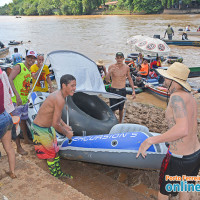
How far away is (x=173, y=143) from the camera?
2439 mm

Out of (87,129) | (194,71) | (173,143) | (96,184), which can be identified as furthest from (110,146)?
(194,71)

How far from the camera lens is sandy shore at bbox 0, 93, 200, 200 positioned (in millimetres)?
2789

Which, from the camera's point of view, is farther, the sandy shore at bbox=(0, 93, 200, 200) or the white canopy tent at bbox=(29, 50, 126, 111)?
the white canopy tent at bbox=(29, 50, 126, 111)

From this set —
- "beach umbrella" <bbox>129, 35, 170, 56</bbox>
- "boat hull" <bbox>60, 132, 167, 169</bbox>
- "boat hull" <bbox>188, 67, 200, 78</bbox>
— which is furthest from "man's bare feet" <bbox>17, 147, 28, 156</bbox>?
"boat hull" <bbox>188, 67, 200, 78</bbox>

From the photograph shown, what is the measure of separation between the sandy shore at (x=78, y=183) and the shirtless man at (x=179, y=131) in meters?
1.06

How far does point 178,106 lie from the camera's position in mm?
2219

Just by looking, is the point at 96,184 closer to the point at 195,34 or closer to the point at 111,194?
the point at 111,194

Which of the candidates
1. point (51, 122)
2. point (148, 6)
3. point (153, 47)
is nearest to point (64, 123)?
point (51, 122)

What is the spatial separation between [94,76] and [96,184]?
2.65m

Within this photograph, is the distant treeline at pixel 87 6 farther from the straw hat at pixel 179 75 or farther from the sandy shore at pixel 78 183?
the straw hat at pixel 179 75

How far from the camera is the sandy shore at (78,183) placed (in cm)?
279

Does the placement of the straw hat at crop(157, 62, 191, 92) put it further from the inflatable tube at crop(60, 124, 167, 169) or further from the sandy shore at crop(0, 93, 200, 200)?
the sandy shore at crop(0, 93, 200, 200)

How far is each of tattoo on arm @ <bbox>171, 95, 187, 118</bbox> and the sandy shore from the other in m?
1.45

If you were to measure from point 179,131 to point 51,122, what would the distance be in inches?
70.3
